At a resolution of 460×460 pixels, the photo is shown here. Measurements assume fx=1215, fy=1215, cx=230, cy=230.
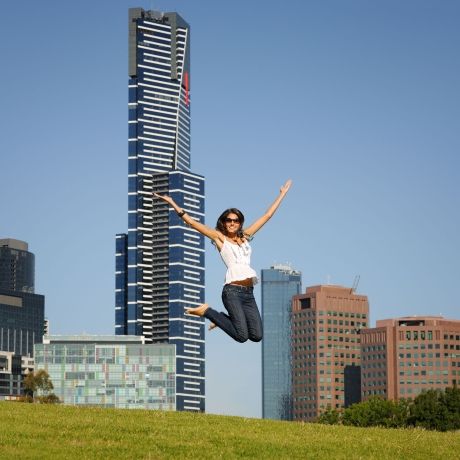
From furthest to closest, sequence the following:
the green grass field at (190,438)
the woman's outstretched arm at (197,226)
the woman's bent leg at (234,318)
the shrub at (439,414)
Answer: the shrub at (439,414) → the green grass field at (190,438) → the woman's bent leg at (234,318) → the woman's outstretched arm at (197,226)

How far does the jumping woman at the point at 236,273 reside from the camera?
23.4m

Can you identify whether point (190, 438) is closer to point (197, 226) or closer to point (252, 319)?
point (252, 319)

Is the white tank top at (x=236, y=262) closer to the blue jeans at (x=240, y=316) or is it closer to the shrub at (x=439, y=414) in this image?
the blue jeans at (x=240, y=316)

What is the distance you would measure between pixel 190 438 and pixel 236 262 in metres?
4.41

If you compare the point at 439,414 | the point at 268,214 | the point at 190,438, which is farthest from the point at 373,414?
the point at 268,214

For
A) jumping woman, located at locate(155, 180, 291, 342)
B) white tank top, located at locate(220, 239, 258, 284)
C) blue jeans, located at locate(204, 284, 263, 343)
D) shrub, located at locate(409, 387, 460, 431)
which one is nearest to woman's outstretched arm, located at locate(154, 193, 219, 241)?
jumping woman, located at locate(155, 180, 291, 342)

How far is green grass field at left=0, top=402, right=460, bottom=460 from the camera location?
76.9 ft

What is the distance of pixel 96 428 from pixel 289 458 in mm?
5386

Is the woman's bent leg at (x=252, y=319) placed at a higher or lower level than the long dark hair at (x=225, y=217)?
lower

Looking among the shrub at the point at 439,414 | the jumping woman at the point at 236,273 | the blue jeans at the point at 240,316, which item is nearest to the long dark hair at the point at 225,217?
the jumping woman at the point at 236,273

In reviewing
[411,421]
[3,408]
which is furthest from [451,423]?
[3,408]

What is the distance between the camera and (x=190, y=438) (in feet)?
83.8

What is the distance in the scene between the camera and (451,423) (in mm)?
166375

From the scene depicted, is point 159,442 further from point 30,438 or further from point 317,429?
point 317,429
